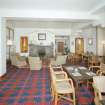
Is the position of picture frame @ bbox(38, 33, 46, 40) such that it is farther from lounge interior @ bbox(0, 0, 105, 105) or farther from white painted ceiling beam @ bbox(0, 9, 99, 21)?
white painted ceiling beam @ bbox(0, 9, 99, 21)

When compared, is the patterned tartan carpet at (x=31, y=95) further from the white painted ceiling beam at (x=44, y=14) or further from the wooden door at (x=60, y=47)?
the wooden door at (x=60, y=47)

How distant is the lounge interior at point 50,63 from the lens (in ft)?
12.8

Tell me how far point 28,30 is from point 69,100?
1070 cm

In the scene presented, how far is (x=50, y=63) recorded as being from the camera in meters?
8.25

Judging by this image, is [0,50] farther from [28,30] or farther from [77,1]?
[28,30]

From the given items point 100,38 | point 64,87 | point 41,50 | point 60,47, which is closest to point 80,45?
point 60,47

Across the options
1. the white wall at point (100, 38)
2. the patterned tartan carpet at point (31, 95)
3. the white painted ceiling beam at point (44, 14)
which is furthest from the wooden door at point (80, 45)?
the patterned tartan carpet at point (31, 95)

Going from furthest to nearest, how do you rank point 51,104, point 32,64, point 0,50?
point 32,64, point 0,50, point 51,104

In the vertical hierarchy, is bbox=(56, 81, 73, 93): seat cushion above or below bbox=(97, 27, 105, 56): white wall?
below

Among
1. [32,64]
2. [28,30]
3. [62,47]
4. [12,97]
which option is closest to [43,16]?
[32,64]

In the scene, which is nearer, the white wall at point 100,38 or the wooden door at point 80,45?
the white wall at point 100,38

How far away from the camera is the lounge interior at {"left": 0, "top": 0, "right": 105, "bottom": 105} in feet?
12.8

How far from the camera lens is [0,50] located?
21.8ft

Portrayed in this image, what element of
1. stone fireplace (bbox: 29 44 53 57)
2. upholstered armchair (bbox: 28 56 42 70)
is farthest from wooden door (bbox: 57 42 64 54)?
upholstered armchair (bbox: 28 56 42 70)
